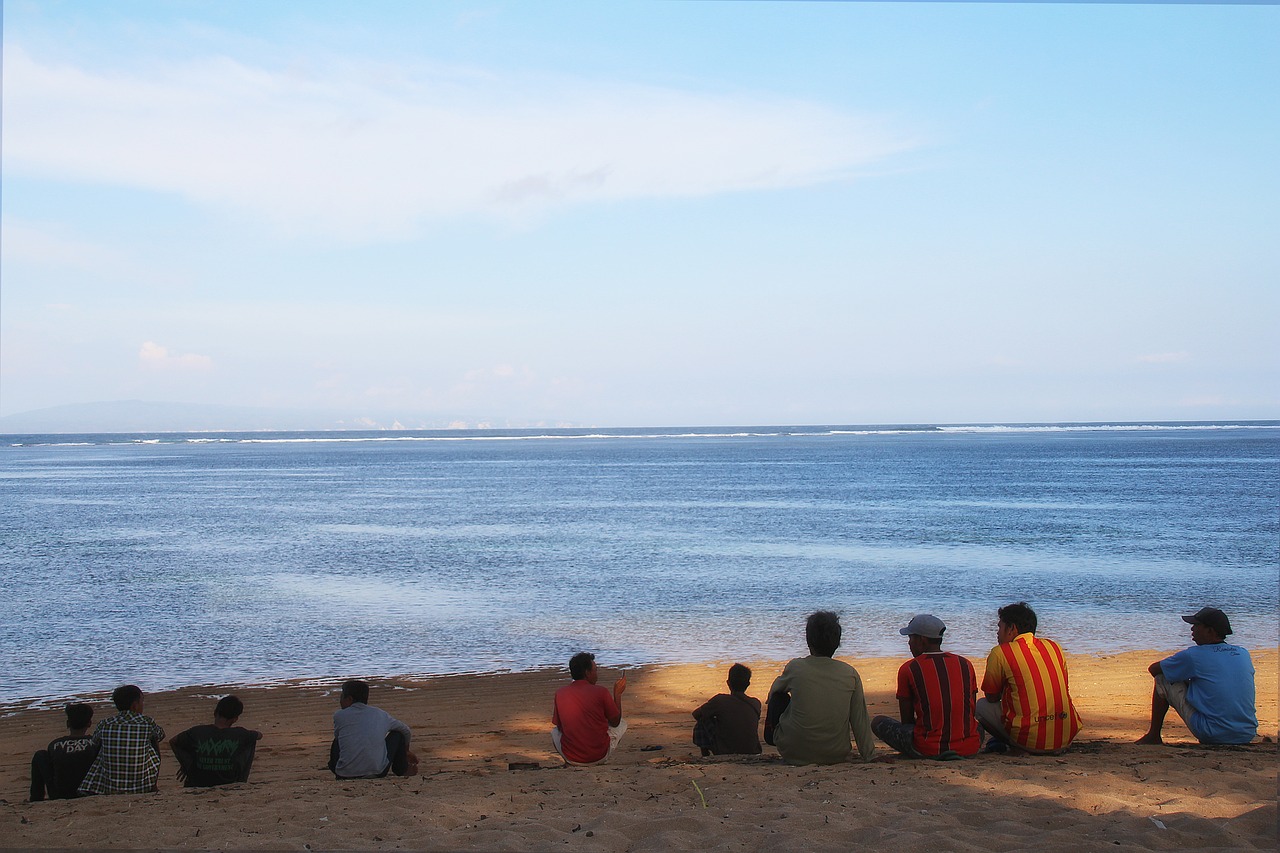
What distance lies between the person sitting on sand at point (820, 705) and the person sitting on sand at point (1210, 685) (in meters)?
2.27

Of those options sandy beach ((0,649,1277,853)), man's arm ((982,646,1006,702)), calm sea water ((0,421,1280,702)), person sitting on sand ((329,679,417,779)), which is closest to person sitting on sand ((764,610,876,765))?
sandy beach ((0,649,1277,853))

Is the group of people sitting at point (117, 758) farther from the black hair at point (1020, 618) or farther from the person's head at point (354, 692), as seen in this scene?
the black hair at point (1020, 618)

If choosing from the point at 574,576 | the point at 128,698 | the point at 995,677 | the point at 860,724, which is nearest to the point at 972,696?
the point at 995,677

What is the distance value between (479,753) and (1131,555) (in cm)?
2313

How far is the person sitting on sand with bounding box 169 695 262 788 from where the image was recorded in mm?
7570

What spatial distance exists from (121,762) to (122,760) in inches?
0.6

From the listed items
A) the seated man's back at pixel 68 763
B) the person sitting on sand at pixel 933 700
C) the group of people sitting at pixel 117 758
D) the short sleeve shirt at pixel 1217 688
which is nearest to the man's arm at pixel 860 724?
the person sitting on sand at pixel 933 700

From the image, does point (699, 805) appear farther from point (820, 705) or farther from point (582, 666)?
point (582, 666)

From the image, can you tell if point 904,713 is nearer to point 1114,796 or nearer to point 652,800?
point 1114,796

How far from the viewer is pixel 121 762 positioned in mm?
7297

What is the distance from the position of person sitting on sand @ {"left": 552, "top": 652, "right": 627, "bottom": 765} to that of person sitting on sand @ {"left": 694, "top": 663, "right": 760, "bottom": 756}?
2.42ft

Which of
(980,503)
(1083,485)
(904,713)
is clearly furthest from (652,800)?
(1083,485)

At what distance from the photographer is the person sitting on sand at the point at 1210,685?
7.56m

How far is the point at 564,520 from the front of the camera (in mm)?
40719
